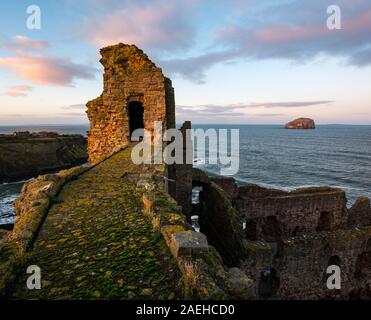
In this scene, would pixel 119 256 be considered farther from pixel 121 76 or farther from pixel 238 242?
pixel 121 76

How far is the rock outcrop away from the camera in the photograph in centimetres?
5729

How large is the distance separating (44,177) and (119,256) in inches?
215

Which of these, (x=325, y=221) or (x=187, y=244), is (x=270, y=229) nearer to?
(x=325, y=221)

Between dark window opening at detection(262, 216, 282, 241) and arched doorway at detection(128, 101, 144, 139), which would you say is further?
dark window opening at detection(262, 216, 282, 241)

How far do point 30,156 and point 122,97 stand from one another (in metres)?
53.3

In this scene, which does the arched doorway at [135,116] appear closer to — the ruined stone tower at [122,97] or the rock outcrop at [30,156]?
the ruined stone tower at [122,97]

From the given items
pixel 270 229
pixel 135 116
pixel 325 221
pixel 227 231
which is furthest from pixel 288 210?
pixel 135 116

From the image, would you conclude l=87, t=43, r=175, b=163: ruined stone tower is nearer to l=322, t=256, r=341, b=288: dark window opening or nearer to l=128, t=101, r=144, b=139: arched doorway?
l=128, t=101, r=144, b=139: arched doorway

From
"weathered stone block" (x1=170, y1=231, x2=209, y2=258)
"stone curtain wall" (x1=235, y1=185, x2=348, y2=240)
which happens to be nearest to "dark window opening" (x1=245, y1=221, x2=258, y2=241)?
"stone curtain wall" (x1=235, y1=185, x2=348, y2=240)

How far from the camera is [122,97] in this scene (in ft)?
54.3

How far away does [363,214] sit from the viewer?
81.7 feet

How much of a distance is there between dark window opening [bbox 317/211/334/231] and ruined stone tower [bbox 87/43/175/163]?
1625 cm

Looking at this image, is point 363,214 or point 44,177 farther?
point 363,214
